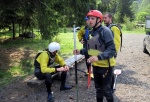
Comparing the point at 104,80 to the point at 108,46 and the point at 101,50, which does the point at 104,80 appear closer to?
the point at 101,50

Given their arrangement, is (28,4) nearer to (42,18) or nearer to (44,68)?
(42,18)

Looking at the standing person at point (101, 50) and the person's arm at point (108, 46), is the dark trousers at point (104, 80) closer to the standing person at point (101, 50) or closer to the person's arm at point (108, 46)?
the standing person at point (101, 50)

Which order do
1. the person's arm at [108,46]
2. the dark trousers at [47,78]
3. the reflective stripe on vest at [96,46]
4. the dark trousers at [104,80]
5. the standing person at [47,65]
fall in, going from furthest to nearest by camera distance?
1. the dark trousers at [47,78]
2. the standing person at [47,65]
3. the dark trousers at [104,80]
4. the reflective stripe on vest at [96,46]
5. the person's arm at [108,46]

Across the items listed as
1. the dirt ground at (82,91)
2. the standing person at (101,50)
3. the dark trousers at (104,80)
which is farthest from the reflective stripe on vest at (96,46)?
the dirt ground at (82,91)

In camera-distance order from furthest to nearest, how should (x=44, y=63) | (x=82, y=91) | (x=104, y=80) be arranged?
(x=82, y=91) < (x=44, y=63) < (x=104, y=80)

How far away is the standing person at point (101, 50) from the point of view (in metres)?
3.84

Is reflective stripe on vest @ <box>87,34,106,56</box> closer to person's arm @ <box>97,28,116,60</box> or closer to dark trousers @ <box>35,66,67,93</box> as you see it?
person's arm @ <box>97,28,116,60</box>

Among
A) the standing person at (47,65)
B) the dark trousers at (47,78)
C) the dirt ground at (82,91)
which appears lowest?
the dirt ground at (82,91)

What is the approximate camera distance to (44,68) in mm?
5391

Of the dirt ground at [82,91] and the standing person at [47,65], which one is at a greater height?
the standing person at [47,65]

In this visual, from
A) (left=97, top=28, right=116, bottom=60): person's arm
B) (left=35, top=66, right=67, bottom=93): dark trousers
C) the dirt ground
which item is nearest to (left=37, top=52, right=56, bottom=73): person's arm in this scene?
(left=35, top=66, right=67, bottom=93): dark trousers

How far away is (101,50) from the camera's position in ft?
13.1

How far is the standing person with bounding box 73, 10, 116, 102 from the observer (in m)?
3.84

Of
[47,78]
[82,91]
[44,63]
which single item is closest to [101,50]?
[44,63]
